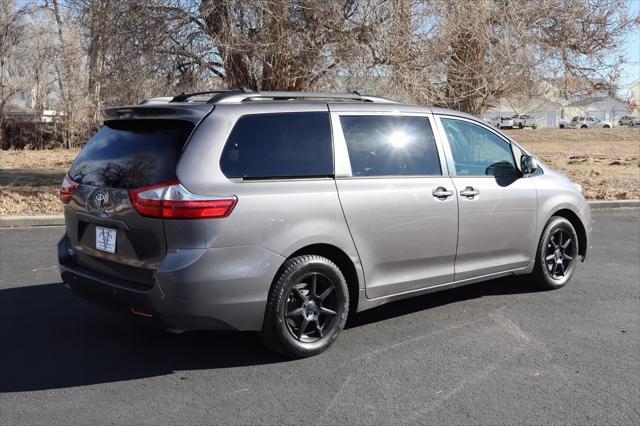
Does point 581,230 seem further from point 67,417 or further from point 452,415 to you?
point 67,417

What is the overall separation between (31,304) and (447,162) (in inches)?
151

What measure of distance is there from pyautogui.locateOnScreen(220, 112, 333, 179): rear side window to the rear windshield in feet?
1.11

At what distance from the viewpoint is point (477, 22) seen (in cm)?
1310

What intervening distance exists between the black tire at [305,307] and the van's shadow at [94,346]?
0.74 feet

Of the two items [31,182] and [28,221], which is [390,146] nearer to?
[28,221]

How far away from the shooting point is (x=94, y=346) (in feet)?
15.9

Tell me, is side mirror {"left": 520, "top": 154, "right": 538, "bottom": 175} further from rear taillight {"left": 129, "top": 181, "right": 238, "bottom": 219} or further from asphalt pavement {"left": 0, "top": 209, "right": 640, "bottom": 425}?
rear taillight {"left": 129, "top": 181, "right": 238, "bottom": 219}

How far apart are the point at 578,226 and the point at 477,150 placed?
1566mm

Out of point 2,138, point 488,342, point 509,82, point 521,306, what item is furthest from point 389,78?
point 2,138

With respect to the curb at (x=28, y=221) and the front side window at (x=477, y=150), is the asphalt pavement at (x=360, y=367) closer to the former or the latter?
the front side window at (x=477, y=150)

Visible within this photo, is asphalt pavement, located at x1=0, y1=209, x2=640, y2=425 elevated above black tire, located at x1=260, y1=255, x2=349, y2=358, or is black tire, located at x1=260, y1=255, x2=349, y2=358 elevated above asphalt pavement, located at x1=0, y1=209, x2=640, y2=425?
black tire, located at x1=260, y1=255, x2=349, y2=358

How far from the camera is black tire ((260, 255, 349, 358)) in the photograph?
4406 mm

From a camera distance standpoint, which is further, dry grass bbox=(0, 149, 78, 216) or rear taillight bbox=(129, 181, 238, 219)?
dry grass bbox=(0, 149, 78, 216)

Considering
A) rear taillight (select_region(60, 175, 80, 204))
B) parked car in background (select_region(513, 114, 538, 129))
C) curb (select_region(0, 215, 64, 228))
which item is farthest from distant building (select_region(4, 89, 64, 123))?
rear taillight (select_region(60, 175, 80, 204))
